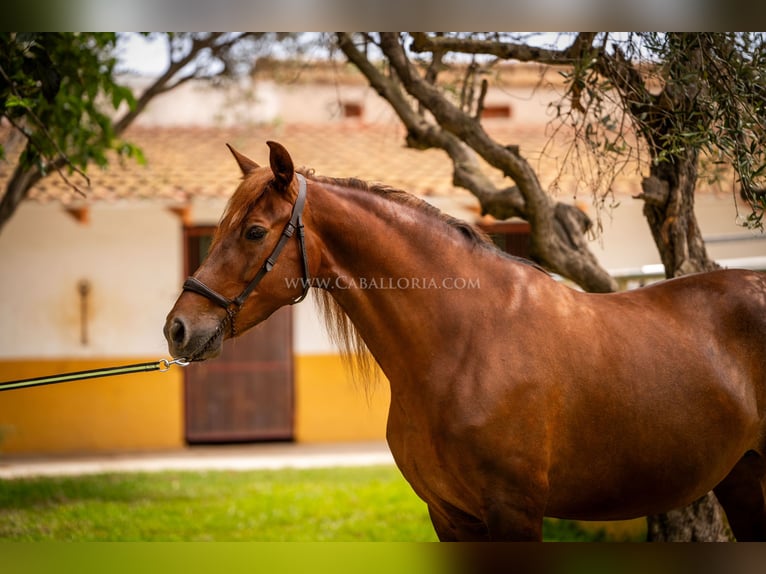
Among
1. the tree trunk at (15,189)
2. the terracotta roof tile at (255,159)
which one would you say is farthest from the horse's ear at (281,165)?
the terracotta roof tile at (255,159)

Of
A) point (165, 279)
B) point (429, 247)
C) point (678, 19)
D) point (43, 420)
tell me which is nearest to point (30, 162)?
point (429, 247)

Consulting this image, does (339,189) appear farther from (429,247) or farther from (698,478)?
(698,478)

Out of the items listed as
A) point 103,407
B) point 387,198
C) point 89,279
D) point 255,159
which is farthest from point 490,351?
point 255,159

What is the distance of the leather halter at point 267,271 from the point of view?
263cm

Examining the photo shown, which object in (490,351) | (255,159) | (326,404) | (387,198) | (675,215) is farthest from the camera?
(255,159)

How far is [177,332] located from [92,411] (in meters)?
7.76

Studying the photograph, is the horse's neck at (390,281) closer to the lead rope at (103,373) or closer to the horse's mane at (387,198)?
the horse's mane at (387,198)

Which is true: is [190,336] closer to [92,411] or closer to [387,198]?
[387,198]

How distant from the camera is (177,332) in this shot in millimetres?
2598

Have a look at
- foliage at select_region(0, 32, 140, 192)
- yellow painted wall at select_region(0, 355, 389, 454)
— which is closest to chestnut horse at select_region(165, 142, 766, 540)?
foliage at select_region(0, 32, 140, 192)

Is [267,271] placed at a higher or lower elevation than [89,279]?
higher

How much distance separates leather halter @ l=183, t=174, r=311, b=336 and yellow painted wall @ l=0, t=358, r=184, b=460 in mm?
7305

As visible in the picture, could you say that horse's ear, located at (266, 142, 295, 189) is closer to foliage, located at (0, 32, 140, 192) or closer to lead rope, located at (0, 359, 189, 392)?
lead rope, located at (0, 359, 189, 392)

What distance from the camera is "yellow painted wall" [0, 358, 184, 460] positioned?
965 cm
